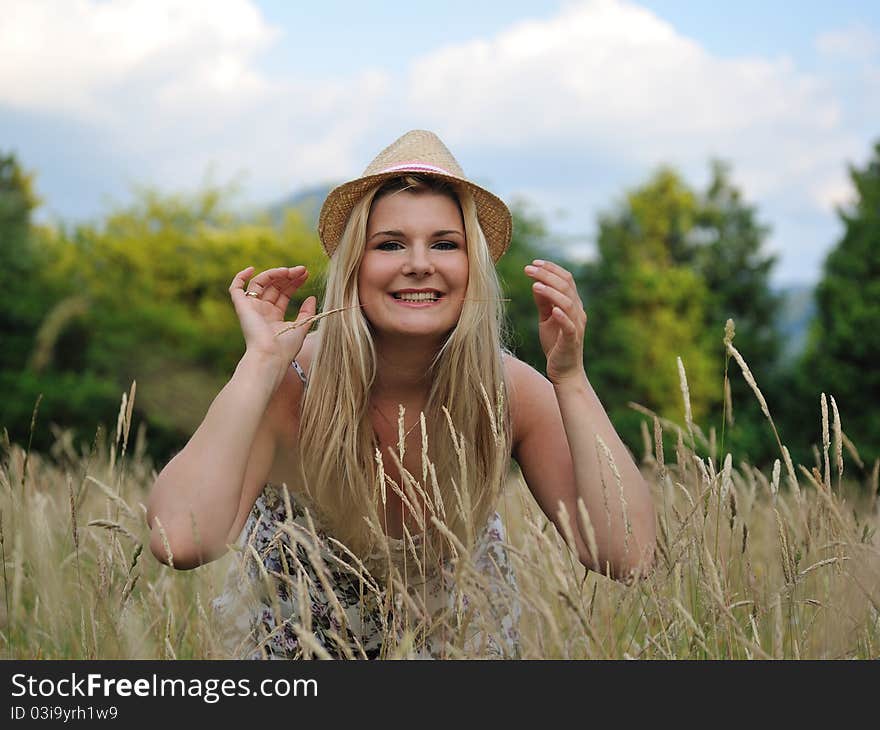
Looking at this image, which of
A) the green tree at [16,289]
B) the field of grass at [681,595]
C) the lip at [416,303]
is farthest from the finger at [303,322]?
the green tree at [16,289]

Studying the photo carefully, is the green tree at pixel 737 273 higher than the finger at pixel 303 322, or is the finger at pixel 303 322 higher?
the green tree at pixel 737 273

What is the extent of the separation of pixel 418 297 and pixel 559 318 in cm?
44

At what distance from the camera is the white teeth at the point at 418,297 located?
2.32 meters

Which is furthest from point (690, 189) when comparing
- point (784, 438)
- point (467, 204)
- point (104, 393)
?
point (467, 204)

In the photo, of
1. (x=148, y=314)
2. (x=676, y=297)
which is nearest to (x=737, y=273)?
(x=676, y=297)

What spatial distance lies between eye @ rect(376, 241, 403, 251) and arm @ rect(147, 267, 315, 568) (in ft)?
0.88

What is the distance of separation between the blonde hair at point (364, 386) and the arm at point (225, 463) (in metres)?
0.16

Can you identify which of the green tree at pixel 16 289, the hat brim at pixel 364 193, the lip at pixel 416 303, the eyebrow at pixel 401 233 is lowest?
the lip at pixel 416 303

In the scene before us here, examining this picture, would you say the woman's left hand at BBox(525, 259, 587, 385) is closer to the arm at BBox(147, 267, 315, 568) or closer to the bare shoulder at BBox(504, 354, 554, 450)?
the bare shoulder at BBox(504, 354, 554, 450)

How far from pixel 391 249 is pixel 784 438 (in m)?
9.20

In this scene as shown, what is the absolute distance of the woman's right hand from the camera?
2.22 m

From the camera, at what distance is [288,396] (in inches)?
97.5

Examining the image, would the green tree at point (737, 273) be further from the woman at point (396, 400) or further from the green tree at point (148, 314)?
the woman at point (396, 400)
